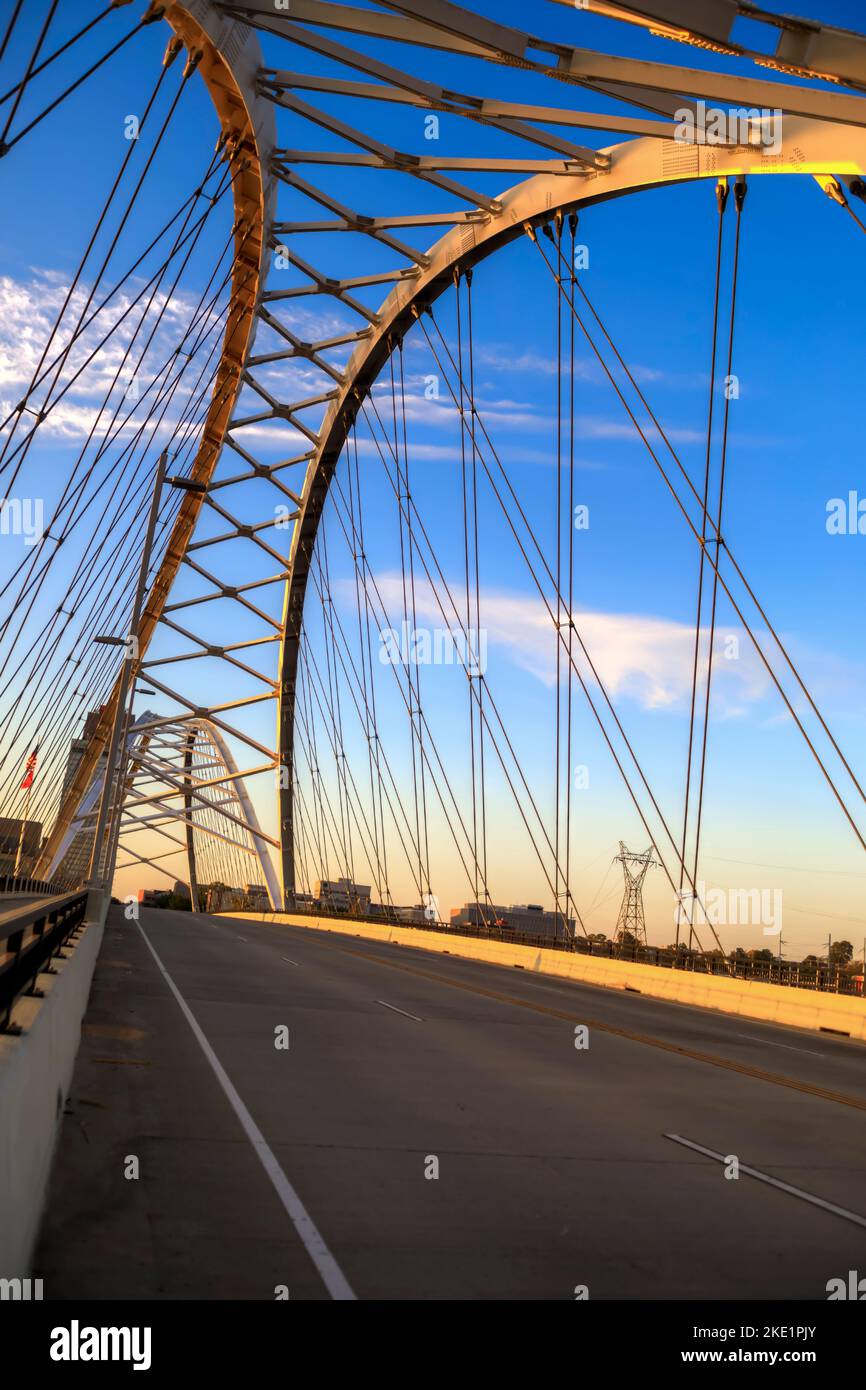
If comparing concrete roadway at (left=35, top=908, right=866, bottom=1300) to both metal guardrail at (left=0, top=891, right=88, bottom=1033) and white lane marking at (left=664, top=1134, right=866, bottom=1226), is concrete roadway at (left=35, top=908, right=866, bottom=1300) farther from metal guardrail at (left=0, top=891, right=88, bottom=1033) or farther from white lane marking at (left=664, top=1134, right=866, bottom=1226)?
metal guardrail at (left=0, top=891, right=88, bottom=1033)

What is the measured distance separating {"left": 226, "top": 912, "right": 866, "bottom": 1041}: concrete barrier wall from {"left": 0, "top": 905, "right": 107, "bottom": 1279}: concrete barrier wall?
673 inches

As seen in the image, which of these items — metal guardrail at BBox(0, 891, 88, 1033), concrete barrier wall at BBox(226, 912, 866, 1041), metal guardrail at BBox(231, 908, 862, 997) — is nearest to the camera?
metal guardrail at BBox(0, 891, 88, 1033)

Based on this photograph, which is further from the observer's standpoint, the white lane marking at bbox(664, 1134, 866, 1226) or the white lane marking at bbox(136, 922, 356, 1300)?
the white lane marking at bbox(664, 1134, 866, 1226)

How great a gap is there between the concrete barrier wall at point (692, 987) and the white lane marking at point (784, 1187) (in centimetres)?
1391

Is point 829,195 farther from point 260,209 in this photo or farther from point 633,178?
point 260,209

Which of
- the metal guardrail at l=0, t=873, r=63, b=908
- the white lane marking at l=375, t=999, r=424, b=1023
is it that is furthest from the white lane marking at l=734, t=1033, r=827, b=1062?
the metal guardrail at l=0, t=873, r=63, b=908

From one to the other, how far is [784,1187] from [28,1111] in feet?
16.2

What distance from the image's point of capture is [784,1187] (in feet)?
26.3

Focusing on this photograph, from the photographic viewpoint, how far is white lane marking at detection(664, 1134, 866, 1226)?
23.8ft

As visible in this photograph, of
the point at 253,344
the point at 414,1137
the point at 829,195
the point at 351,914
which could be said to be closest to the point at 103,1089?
the point at 414,1137

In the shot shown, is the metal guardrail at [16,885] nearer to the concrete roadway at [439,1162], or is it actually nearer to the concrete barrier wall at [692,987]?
the concrete barrier wall at [692,987]

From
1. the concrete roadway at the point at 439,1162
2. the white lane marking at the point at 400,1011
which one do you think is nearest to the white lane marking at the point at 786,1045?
the concrete roadway at the point at 439,1162

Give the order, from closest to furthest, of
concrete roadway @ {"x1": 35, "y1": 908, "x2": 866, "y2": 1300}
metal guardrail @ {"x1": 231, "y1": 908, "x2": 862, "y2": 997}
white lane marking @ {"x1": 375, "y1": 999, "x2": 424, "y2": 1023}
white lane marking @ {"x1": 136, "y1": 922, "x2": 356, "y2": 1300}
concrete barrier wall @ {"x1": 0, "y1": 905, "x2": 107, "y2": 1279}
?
concrete barrier wall @ {"x1": 0, "y1": 905, "x2": 107, "y2": 1279}
white lane marking @ {"x1": 136, "y1": 922, "x2": 356, "y2": 1300}
concrete roadway @ {"x1": 35, "y1": 908, "x2": 866, "y2": 1300}
white lane marking @ {"x1": 375, "y1": 999, "x2": 424, "y2": 1023}
metal guardrail @ {"x1": 231, "y1": 908, "x2": 862, "y2": 997}

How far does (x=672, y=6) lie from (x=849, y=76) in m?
1.77
